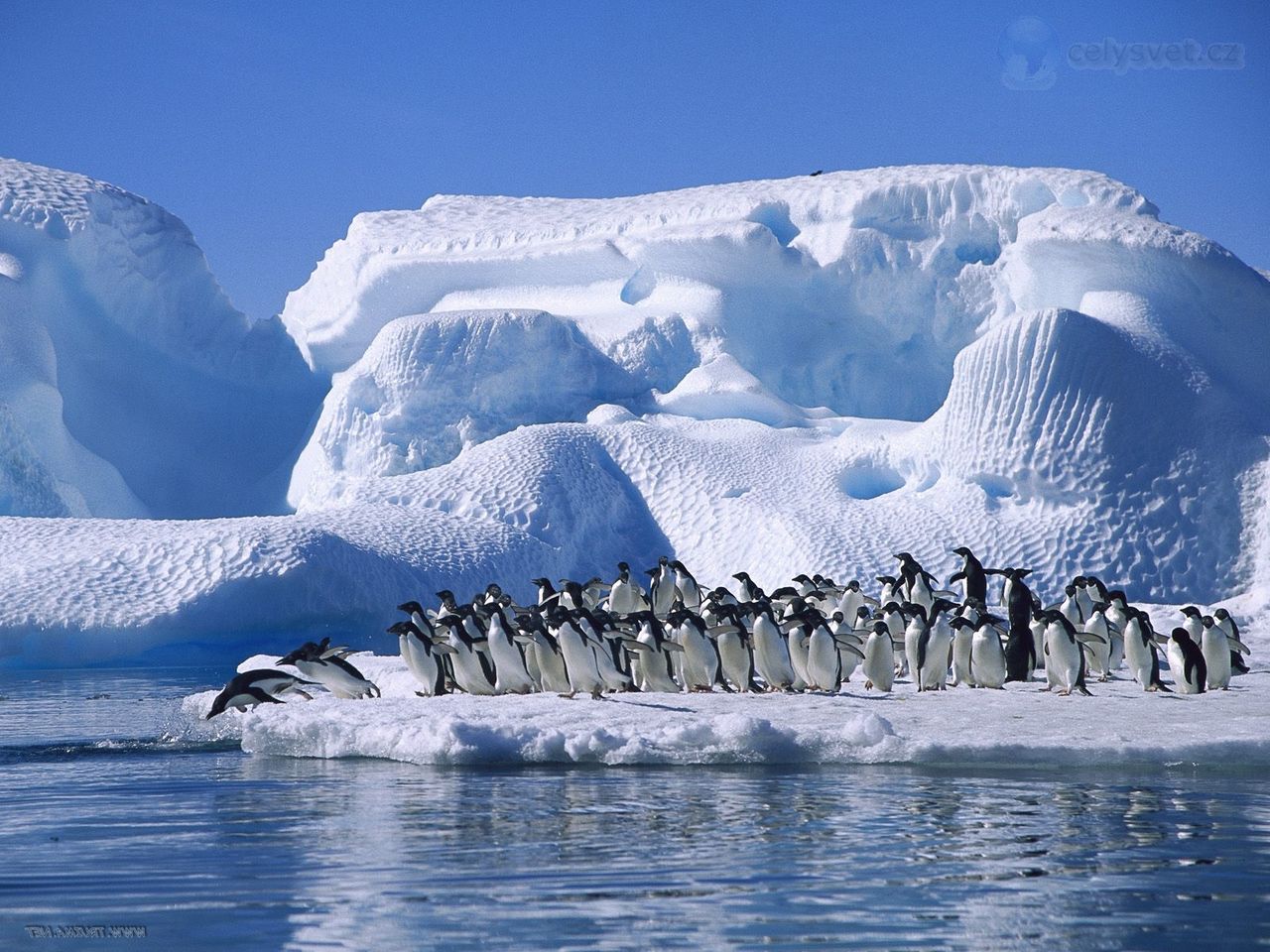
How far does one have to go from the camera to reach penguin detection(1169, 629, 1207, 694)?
11117 millimetres

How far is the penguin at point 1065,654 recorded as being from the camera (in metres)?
10.9

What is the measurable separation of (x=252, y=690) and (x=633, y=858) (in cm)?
640

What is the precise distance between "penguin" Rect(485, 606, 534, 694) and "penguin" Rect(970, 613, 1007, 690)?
11.7 ft

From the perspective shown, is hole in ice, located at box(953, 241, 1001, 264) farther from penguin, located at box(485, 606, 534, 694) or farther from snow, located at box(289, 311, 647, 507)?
penguin, located at box(485, 606, 534, 694)

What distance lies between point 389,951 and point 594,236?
1180 inches

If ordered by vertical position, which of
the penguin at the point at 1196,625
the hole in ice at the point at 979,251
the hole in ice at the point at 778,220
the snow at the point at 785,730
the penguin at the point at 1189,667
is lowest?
the snow at the point at 785,730

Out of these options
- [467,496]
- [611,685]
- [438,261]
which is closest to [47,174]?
[438,261]

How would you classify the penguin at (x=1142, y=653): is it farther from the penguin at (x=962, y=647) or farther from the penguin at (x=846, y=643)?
the penguin at (x=846, y=643)

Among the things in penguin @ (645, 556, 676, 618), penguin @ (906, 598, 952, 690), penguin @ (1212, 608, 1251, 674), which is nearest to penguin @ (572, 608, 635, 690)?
penguin @ (906, 598, 952, 690)

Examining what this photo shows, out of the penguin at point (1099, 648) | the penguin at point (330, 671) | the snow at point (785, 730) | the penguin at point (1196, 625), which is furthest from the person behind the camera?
the penguin at point (1099, 648)

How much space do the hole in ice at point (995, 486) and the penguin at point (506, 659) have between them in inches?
525

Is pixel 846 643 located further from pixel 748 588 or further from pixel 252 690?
pixel 252 690

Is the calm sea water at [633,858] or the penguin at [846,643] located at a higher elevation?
the penguin at [846,643]

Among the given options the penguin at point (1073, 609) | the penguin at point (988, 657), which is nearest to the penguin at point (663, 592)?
the penguin at point (1073, 609)
